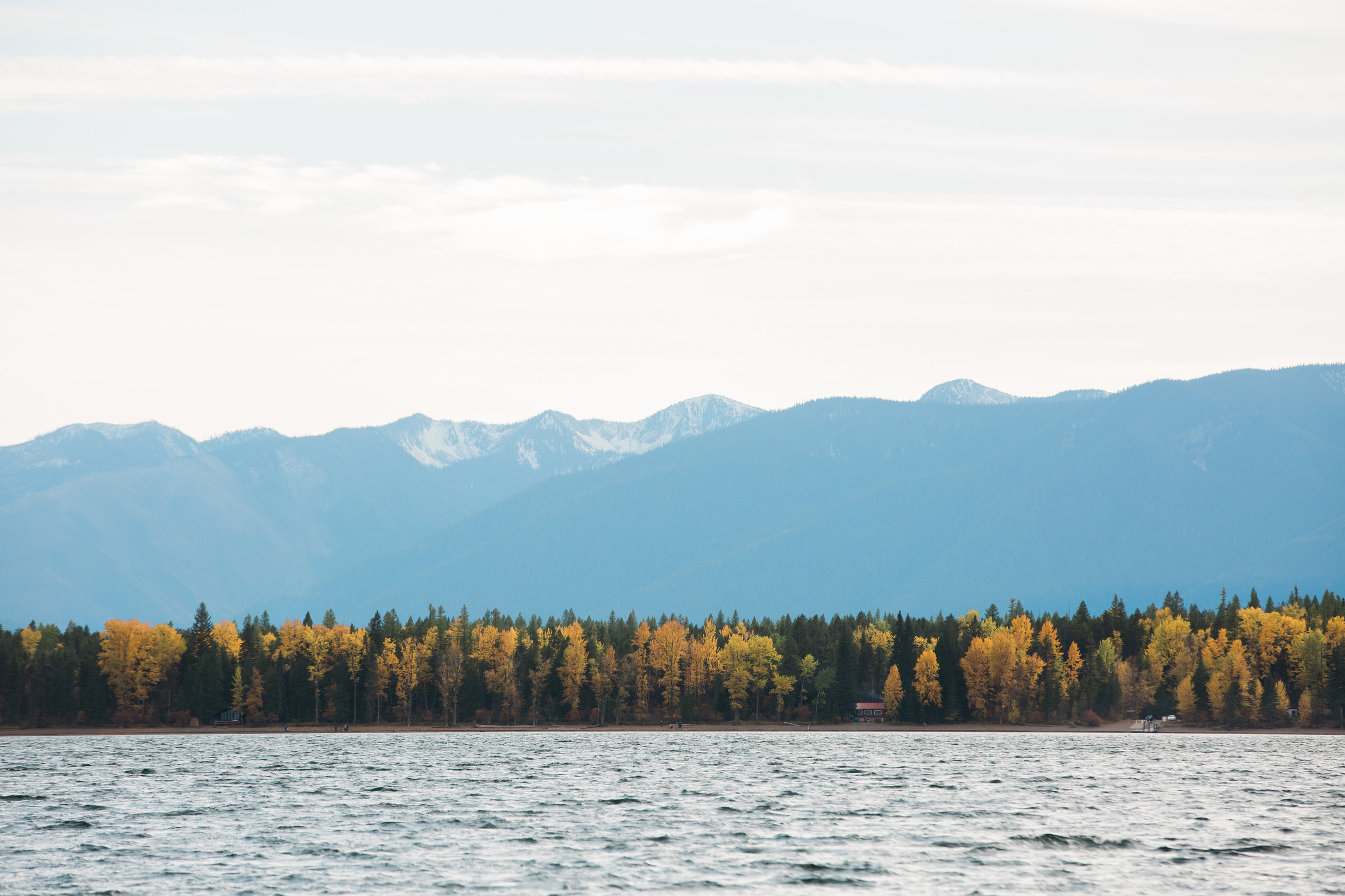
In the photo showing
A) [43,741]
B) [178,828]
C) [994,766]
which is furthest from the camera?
[43,741]

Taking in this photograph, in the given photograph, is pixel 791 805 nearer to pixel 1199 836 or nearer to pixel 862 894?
pixel 1199 836

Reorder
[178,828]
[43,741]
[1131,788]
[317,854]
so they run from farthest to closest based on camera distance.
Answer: [43,741] → [1131,788] → [178,828] → [317,854]

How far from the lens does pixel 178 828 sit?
85.2m

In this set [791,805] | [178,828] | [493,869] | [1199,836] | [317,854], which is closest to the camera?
[493,869]

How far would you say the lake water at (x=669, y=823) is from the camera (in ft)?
214

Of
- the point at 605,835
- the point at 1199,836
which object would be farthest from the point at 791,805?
the point at 1199,836

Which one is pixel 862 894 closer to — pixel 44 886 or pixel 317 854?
pixel 317 854

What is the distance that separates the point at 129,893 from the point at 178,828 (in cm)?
2531

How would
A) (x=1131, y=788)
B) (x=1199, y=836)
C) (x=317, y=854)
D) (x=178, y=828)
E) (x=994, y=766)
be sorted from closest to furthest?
(x=317, y=854), (x=1199, y=836), (x=178, y=828), (x=1131, y=788), (x=994, y=766)

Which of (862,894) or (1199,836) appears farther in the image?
Result: (1199,836)

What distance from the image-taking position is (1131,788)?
369ft

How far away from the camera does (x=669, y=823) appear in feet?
286

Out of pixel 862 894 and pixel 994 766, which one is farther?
pixel 994 766

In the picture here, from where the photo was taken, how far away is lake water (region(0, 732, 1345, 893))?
2566 inches
